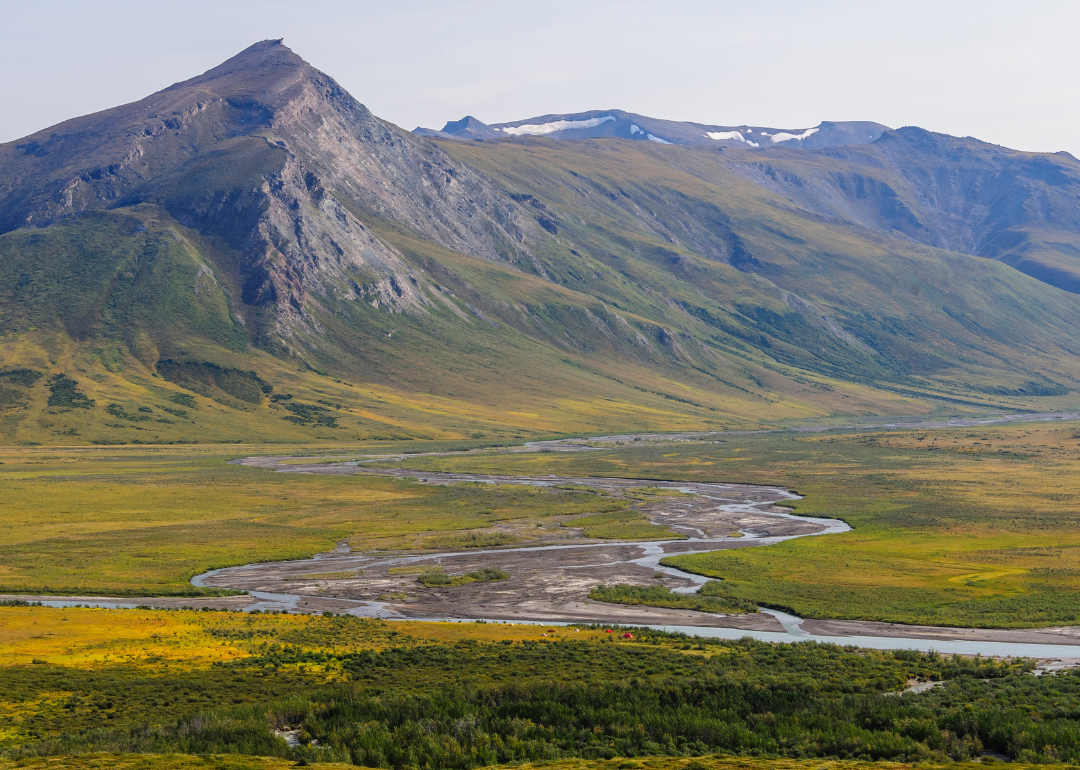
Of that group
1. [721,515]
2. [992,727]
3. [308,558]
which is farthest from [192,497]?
[992,727]

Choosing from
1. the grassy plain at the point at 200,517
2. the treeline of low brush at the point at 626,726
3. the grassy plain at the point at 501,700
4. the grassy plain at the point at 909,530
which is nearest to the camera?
the treeline of low brush at the point at 626,726

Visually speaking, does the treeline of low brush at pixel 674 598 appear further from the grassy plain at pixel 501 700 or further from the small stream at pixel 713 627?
the grassy plain at pixel 501 700

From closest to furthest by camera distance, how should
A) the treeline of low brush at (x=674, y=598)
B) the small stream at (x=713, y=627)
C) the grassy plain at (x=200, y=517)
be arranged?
the small stream at (x=713, y=627)
the treeline of low brush at (x=674, y=598)
the grassy plain at (x=200, y=517)

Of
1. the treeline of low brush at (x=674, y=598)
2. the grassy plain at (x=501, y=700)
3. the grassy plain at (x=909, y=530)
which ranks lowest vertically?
the grassy plain at (x=909, y=530)

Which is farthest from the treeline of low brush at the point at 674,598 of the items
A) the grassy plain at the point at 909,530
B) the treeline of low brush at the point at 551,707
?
the treeline of low brush at the point at 551,707

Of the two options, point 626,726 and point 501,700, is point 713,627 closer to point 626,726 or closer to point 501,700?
point 501,700

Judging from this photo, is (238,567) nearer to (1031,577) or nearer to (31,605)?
(31,605)

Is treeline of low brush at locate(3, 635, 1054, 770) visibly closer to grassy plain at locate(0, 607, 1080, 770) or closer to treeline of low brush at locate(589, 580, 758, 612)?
grassy plain at locate(0, 607, 1080, 770)
